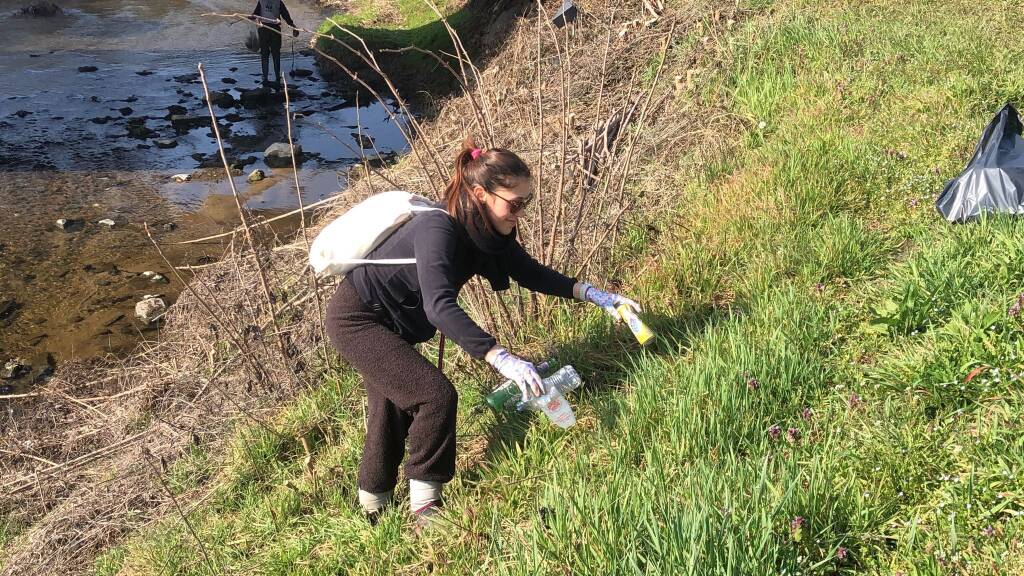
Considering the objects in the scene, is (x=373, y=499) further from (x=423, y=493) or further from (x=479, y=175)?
(x=479, y=175)

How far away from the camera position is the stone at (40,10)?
24422 mm

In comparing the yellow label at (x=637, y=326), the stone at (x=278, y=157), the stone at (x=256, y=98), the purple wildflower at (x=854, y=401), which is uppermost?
the purple wildflower at (x=854, y=401)

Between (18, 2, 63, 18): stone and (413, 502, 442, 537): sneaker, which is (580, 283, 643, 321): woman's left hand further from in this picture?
(18, 2, 63, 18): stone

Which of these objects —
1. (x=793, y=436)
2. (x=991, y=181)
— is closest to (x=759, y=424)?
(x=793, y=436)

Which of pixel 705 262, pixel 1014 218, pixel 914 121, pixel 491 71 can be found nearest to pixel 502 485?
pixel 705 262

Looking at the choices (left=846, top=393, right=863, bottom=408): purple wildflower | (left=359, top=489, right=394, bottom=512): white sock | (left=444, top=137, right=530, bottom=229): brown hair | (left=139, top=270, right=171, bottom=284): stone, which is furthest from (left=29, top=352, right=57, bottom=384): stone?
(left=846, top=393, right=863, bottom=408): purple wildflower

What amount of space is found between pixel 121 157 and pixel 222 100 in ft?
11.7

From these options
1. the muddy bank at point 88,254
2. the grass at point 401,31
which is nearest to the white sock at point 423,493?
the muddy bank at point 88,254

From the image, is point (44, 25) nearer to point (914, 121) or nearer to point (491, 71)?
point (491, 71)

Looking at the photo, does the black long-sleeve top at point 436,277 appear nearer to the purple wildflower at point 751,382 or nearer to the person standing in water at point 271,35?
the purple wildflower at point 751,382

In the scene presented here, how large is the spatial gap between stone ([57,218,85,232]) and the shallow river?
0.09 metres

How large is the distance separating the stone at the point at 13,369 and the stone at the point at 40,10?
21.7 m

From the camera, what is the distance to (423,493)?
305cm

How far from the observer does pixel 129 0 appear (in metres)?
27.9
